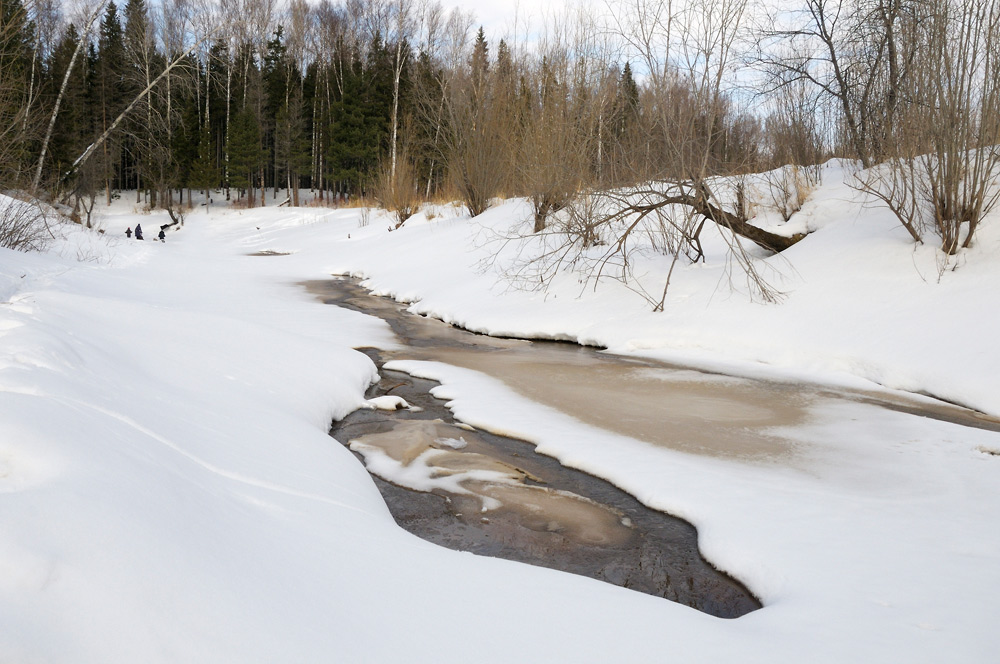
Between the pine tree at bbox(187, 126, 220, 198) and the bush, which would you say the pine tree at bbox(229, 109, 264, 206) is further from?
the bush

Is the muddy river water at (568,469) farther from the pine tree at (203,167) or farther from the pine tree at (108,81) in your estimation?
the pine tree at (108,81)

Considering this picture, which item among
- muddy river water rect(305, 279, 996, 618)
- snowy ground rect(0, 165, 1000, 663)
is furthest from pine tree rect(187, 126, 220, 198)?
muddy river water rect(305, 279, 996, 618)

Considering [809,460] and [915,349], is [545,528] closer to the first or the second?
[809,460]

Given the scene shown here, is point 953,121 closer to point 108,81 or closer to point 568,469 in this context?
point 568,469

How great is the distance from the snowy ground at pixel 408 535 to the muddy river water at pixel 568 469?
0.19 m

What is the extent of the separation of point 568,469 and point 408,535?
158 cm

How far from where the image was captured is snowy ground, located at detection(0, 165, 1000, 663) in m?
1.74

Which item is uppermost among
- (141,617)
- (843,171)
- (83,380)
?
(843,171)

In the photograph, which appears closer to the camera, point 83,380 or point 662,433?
point 83,380

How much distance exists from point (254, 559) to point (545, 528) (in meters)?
1.72

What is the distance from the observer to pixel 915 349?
6.08m

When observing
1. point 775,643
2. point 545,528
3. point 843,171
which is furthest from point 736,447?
point 843,171

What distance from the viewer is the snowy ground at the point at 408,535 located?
174 cm

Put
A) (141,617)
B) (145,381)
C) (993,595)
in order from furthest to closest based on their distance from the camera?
(145,381)
(993,595)
(141,617)
